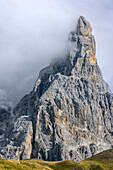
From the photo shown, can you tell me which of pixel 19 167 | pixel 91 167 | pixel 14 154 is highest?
pixel 14 154

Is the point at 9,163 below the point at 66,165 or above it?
below

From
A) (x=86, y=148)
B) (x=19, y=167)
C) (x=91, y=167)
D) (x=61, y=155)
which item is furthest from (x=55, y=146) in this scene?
(x=19, y=167)

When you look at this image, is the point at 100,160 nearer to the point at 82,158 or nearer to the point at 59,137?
the point at 82,158

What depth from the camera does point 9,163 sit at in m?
84.6

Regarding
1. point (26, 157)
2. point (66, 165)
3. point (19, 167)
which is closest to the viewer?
point (19, 167)

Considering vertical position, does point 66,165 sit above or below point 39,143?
below

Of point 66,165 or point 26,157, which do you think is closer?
point 66,165

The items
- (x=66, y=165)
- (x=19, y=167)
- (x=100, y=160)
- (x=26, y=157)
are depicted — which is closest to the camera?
(x=19, y=167)

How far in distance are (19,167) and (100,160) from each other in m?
104

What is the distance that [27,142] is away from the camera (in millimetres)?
198125

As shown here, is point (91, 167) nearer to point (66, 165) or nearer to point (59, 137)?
point (66, 165)

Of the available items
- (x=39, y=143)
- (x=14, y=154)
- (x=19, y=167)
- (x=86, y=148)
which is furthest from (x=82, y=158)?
(x=19, y=167)

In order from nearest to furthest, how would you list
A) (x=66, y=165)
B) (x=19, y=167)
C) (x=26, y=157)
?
(x=19, y=167) → (x=66, y=165) → (x=26, y=157)

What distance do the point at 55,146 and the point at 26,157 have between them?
1865 centimetres
